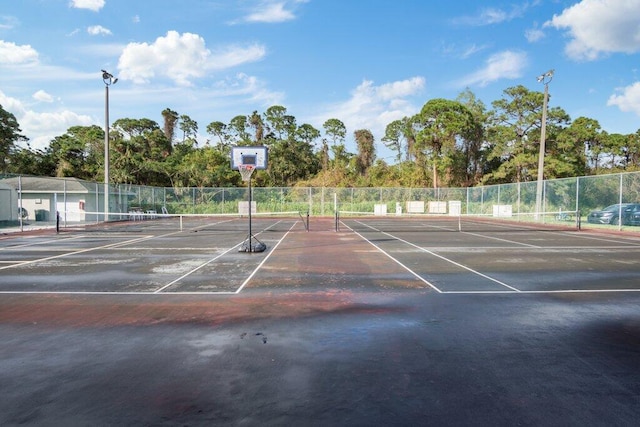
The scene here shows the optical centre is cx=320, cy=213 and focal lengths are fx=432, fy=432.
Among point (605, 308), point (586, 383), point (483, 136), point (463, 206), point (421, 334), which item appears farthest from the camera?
point (483, 136)

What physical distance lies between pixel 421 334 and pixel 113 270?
838 centimetres

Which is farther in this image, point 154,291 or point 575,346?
point 154,291

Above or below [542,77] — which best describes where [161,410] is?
below

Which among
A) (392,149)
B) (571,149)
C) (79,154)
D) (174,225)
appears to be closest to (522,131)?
(571,149)

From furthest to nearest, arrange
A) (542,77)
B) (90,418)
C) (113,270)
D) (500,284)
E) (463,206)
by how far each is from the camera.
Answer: (463,206), (542,77), (113,270), (500,284), (90,418)

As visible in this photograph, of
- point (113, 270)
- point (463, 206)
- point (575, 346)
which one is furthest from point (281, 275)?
point (463, 206)

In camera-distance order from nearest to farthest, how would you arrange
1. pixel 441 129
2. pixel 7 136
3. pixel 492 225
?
pixel 492 225 < pixel 7 136 < pixel 441 129

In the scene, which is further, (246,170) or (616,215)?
(616,215)

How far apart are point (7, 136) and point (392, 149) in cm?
4957

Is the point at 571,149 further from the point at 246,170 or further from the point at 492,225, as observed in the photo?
the point at 246,170

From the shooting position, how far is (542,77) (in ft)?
103

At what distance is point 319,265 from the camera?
38.1 ft

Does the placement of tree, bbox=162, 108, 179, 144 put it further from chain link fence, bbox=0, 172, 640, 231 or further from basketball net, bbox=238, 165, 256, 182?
basketball net, bbox=238, 165, 256, 182

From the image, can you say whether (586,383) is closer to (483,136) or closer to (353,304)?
(353,304)
